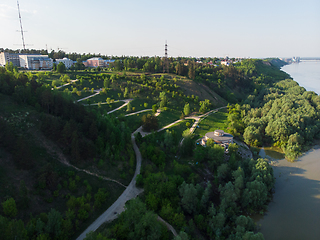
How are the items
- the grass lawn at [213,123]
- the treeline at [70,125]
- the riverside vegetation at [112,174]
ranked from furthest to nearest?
the grass lawn at [213,123] < the treeline at [70,125] < the riverside vegetation at [112,174]

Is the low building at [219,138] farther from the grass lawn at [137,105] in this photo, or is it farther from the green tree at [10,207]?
the green tree at [10,207]

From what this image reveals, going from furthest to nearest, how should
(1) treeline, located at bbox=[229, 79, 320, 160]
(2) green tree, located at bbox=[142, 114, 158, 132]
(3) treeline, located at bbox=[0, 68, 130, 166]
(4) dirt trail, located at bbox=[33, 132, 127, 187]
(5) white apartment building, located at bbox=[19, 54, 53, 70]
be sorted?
(5) white apartment building, located at bbox=[19, 54, 53, 70], (1) treeline, located at bbox=[229, 79, 320, 160], (2) green tree, located at bbox=[142, 114, 158, 132], (3) treeline, located at bbox=[0, 68, 130, 166], (4) dirt trail, located at bbox=[33, 132, 127, 187]

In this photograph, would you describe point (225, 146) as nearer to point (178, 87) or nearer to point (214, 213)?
point (214, 213)

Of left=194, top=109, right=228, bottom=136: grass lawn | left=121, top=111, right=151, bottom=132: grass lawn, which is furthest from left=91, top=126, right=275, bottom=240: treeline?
left=194, top=109, right=228, bottom=136: grass lawn

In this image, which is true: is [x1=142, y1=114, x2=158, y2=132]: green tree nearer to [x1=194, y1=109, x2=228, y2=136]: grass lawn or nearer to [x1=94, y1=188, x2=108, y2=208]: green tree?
[x1=194, y1=109, x2=228, y2=136]: grass lawn

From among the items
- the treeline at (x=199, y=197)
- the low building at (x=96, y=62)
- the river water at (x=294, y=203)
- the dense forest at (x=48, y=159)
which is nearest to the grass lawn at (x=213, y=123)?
the treeline at (x=199, y=197)

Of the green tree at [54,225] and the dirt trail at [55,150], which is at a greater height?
the dirt trail at [55,150]
